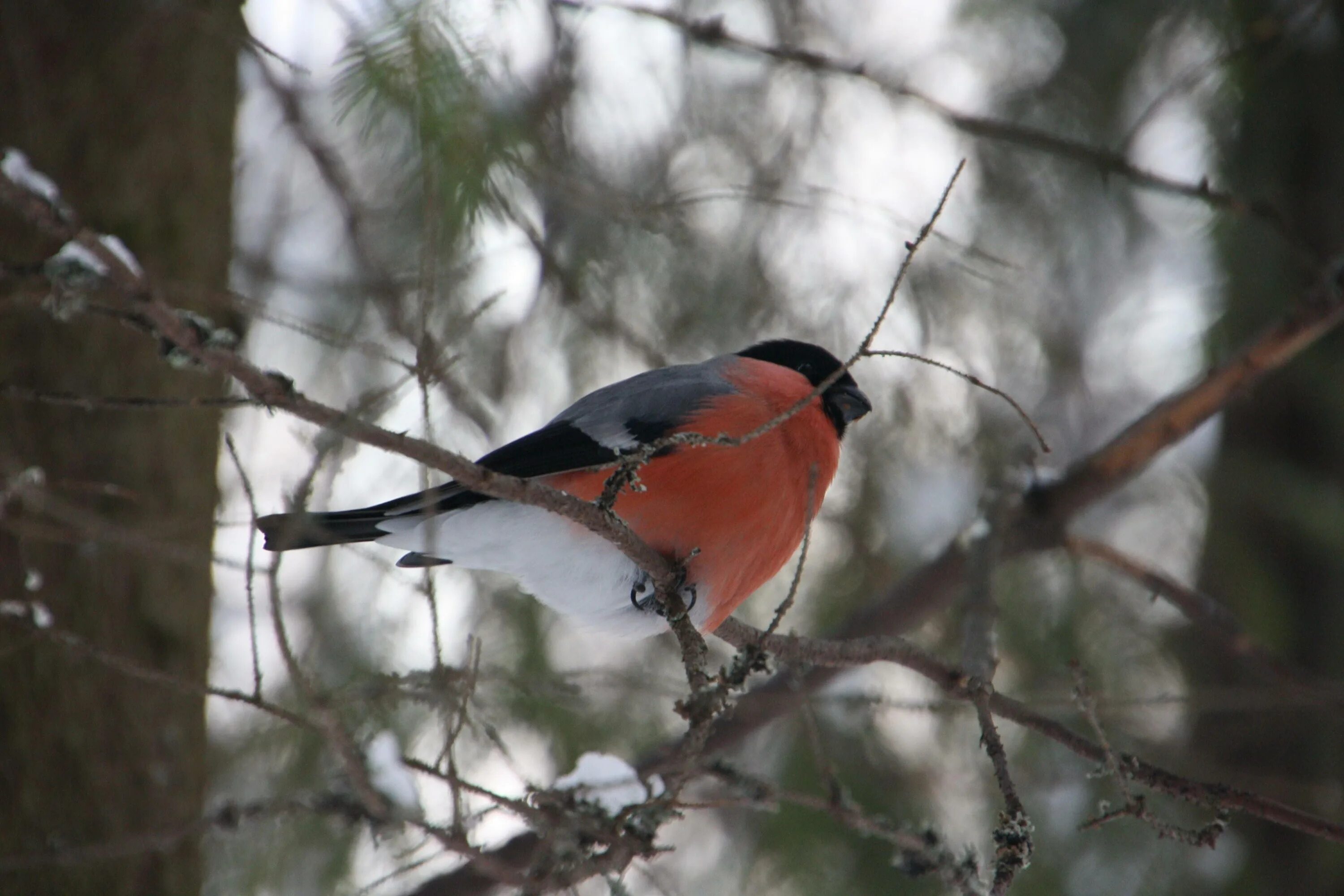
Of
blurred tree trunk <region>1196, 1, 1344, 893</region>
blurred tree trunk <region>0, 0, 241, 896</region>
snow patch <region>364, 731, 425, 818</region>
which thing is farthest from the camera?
blurred tree trunk <region>1196, 1, 1344, 893</region>

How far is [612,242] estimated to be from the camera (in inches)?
117

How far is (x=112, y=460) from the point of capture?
223 cm

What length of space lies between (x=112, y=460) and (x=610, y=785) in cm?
132

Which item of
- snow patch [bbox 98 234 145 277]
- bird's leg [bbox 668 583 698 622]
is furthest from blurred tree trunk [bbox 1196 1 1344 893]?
snow patch [bbox 98 234 145 277]

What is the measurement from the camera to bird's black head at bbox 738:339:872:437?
2641mm

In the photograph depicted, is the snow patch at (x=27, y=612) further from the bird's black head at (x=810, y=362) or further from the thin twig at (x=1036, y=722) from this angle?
the bird's black head at (x=810, y=362)

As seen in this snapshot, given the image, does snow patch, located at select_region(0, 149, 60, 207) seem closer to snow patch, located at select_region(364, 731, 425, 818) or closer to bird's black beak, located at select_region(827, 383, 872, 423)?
snow patch, located at select_region(364, 731, 425, 818)

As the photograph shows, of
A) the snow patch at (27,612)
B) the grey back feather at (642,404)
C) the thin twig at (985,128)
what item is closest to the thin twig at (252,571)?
the snow patch at (27,612)

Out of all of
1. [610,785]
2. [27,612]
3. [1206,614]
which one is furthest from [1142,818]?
[27,612]

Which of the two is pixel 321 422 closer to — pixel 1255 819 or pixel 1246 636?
pixel 1246 636

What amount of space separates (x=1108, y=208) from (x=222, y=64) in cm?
250

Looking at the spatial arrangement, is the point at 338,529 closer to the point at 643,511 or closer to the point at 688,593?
the point at 643,511

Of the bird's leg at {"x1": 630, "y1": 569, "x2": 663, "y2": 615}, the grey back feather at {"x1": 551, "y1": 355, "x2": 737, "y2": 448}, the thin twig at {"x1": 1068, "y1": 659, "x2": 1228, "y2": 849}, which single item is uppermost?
the grey back feather at {"x1": 551, "y1": 355, "x2": 737, "y2": 448}

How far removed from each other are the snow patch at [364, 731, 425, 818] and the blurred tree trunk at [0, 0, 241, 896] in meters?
0.72
